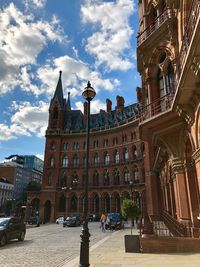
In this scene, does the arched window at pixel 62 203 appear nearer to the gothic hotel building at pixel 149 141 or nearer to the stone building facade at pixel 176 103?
the gothic hotel building at pixel 149 141

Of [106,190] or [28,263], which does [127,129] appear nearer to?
[106,190]

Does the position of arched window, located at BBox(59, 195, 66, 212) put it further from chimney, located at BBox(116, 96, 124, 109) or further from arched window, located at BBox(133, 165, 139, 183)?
chimney, located at BBox(116, 96, 124, 109)

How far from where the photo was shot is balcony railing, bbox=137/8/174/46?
507 inches

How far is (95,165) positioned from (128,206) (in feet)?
105

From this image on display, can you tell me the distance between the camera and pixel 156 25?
14.2 meters

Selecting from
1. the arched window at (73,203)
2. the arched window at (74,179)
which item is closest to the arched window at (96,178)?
the arched window at (74,179)

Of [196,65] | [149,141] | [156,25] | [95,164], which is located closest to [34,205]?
[95,164]

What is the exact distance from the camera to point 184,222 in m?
11.7

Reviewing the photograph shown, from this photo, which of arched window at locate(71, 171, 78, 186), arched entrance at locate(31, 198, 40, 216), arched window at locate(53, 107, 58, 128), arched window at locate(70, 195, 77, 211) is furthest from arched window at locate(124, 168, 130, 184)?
arched entrance at locate(31, 198, 40, 216)

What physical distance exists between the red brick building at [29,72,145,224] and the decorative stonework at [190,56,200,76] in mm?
41366

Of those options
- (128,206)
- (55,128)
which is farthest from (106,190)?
(128,206)

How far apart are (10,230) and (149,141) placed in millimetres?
11132

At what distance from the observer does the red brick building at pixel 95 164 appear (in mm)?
51938

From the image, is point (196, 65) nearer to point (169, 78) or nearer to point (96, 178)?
point (169, 78)
